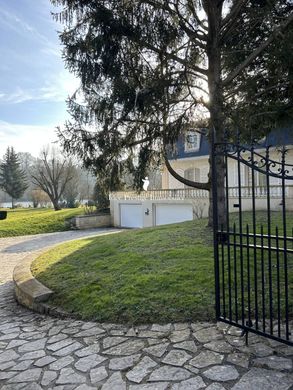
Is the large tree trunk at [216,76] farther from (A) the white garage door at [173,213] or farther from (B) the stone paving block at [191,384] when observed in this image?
(A) the white garage door at [173,213]

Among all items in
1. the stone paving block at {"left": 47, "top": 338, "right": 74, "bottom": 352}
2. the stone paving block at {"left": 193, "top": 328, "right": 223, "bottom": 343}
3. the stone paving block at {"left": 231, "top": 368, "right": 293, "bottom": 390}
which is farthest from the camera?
the stone paving block at {"left": 47, "top": 338, "right": 74, "bottom": 352}

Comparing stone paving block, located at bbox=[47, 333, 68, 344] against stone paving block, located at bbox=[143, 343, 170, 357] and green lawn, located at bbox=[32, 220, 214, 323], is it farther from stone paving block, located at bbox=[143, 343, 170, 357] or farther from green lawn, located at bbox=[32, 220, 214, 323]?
stone paving block, located at bbox=[143, 343, 170, 357]

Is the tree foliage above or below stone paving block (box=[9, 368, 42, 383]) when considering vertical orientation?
above

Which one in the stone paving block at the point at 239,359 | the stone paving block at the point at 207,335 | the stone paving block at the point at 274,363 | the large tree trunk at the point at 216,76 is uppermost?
the large tree trunk at the point at 216,76

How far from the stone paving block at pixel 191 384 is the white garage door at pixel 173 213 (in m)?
14.5

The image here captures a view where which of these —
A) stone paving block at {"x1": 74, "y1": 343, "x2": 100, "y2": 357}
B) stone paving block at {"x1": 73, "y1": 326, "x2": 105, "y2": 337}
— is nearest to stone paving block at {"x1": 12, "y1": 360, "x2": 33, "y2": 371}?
stone paving block at {"x1": 74, "y1": 343, "x2": 100, "y2": 357}

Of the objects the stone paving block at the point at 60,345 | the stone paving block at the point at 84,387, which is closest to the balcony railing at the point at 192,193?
the stone paving block at the point at 60,345

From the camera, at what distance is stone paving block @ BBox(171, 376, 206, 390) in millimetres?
2420

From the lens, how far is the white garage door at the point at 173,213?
56.5 ft

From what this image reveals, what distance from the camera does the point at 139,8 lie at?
6918mm

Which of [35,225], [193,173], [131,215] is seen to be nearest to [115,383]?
[131,215]

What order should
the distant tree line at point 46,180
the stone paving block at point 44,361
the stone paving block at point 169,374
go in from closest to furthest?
the stone paving block at point 169,374
the stone paving block at point 44,361
the distant tree line at point 46,180

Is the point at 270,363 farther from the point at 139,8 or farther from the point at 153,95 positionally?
the point at 139,8

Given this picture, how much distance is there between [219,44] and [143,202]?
41.9 feet
